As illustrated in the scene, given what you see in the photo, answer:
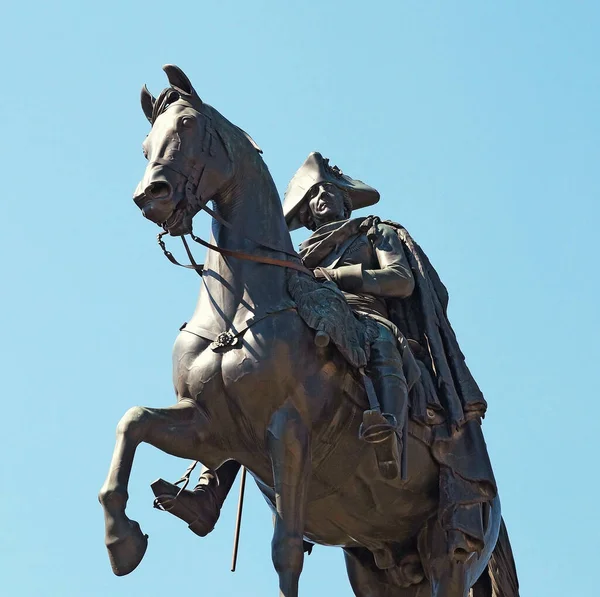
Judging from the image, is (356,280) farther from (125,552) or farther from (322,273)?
(125,552)

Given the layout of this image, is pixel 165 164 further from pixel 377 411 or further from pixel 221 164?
pixel 377 411

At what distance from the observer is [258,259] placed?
533 inches

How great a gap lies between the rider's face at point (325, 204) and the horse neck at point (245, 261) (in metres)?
1.83

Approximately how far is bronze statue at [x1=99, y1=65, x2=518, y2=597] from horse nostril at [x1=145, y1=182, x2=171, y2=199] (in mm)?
15

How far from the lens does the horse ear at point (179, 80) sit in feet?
45.2

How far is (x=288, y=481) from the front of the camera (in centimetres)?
1295

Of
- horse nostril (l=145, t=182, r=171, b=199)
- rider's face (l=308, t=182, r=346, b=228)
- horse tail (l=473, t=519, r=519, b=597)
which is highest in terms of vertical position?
rider's face (l=308, t=182, r=346, b=228)

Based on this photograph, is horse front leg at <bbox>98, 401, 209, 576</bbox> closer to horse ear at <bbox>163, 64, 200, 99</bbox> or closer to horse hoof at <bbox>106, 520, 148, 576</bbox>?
horse hoof at <bbox>106, 520, 148, 576</bbox>

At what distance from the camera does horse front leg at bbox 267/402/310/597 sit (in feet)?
42.1

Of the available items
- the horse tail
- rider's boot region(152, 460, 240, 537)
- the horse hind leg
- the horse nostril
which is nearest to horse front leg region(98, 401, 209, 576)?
rider's boot region(152, 460, 240, 537)

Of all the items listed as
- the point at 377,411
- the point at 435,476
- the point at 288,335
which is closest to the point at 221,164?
the point at 288,335

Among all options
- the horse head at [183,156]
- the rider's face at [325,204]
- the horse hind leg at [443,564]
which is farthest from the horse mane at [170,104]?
the horse hind leg at [443,564]

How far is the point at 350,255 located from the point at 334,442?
2.13 meters

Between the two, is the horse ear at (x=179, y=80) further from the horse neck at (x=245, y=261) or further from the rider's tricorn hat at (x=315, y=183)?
the rider's tricorn hat at (x=315, y=183)
